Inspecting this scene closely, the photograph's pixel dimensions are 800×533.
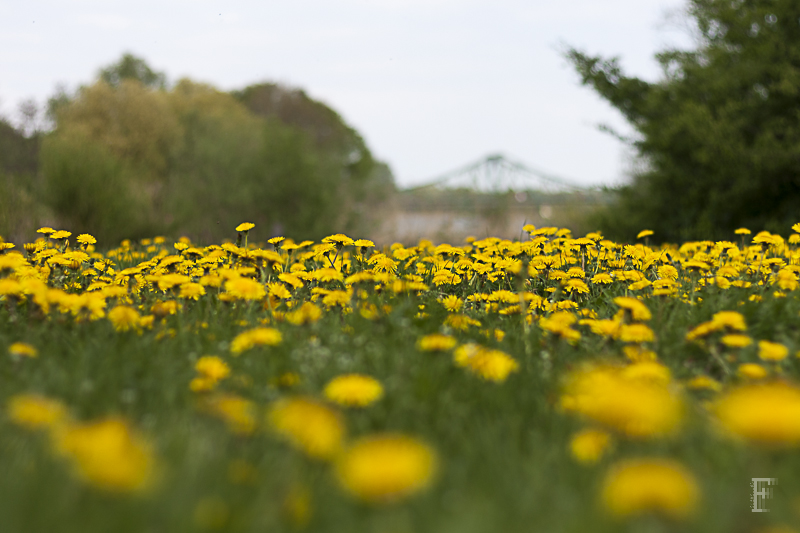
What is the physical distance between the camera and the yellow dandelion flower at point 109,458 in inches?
32.4

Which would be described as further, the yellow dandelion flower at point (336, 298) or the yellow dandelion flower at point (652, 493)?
the yellow dandelion flower at point (336, 298)

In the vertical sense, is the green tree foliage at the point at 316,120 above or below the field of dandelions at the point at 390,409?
above

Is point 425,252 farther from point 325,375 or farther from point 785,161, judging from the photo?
point 785,161

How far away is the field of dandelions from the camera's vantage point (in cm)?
95

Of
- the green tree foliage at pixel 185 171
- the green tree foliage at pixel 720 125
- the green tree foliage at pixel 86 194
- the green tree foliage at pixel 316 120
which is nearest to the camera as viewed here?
the green tree foliage at pixel 720 125

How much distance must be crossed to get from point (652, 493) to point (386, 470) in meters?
0.39

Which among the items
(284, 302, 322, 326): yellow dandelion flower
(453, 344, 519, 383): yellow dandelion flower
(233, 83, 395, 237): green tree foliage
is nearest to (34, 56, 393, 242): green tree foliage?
(233, 83, 395, 237): green tree foliage

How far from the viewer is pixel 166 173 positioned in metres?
24.4

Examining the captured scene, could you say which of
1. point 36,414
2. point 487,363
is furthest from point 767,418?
point 36,414

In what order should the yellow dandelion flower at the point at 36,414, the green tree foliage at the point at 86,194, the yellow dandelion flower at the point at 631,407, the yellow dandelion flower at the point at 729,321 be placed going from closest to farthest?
the yellow dandelion flower at the point at 631,407, the yellow dandelion flower at the point at 36,414, the yellow dandelion flower at the point at 729,321, the green tree foliage at the point at 86,194

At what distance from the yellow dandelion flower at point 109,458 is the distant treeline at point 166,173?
5.77 m

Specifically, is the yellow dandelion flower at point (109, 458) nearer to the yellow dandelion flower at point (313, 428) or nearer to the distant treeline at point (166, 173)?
the yellow dandelion flower at point (313, 428)

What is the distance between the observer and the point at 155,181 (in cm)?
2228

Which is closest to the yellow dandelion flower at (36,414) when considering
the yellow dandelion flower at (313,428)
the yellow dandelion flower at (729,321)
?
the yellow dandelion flower at (313,428)
